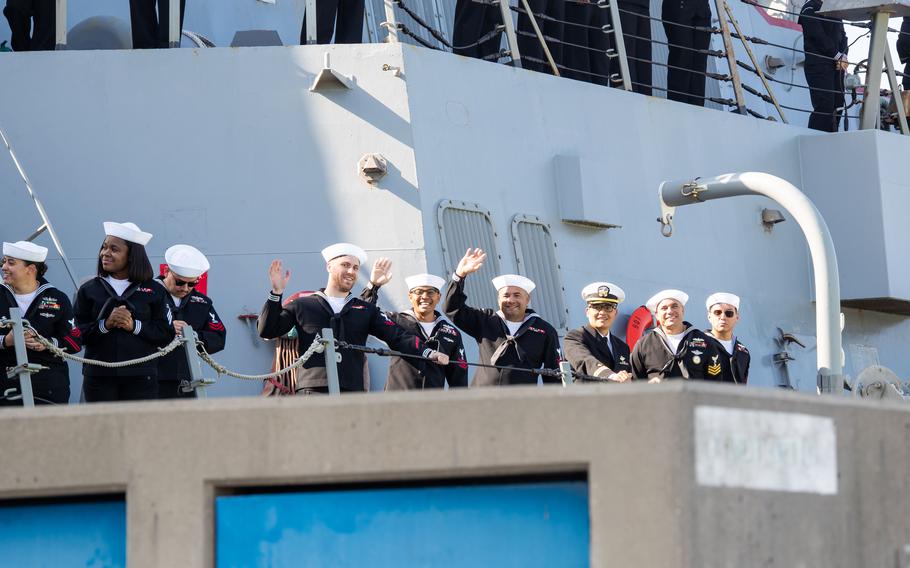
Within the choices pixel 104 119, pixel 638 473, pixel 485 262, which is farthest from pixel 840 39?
pixel 638 473

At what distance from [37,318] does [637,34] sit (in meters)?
4.67

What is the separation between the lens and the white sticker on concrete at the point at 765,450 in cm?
412

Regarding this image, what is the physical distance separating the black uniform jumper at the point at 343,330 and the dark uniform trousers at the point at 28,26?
90.6 inches

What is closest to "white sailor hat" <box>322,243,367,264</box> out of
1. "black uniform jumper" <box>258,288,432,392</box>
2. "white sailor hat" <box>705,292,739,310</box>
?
"black uniform jumper" <box>258,288,432,392</box>

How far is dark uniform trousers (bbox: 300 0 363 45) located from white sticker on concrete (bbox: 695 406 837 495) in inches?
181

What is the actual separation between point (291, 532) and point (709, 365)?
3.32 meters

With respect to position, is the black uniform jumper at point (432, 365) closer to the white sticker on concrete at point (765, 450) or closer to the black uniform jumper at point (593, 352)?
the black uniform jumper at point (593, 352)

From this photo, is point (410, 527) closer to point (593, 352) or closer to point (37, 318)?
point (37, 318)

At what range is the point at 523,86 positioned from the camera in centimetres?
857

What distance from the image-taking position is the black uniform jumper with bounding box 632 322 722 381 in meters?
7.25

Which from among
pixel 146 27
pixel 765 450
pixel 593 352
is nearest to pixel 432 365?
pixel 593 352

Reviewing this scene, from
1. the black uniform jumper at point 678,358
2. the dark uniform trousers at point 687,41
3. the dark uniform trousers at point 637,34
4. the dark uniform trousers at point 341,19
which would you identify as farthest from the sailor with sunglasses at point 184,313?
the dark uniform trousers at point 687,41

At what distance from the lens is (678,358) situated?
23.8ft

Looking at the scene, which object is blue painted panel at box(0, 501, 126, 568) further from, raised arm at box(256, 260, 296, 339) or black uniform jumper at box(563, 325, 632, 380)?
black uniform jumper at box(563, 325, 632, 380)
